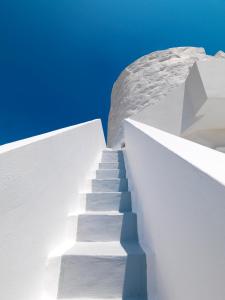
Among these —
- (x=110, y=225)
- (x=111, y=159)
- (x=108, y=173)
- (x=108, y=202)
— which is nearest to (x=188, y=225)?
(x=110, y=225)

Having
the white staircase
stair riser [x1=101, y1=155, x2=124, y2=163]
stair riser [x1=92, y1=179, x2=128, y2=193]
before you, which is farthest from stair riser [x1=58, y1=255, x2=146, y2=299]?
stair riser [x1=101, y1=155, x2=124, y2=163]

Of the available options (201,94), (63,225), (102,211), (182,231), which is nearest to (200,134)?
(201,94)

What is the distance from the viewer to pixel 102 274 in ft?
4.29

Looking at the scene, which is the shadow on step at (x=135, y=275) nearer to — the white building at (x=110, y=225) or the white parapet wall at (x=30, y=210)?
the white building at (x=110, y=225)

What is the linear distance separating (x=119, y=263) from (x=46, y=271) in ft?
1.43

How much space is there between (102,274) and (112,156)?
266cm

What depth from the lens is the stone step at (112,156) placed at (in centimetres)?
375

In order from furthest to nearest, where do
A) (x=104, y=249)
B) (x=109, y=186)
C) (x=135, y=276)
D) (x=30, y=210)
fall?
(x=109, y=186) < (x=104, y=249) < (x=135, y=276) < (x=30, y=210)

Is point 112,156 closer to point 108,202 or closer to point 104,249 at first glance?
point 108,202

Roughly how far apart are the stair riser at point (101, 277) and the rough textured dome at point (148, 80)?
775 centimetres

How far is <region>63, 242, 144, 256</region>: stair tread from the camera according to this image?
1.37 metres

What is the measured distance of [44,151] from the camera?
1271mm

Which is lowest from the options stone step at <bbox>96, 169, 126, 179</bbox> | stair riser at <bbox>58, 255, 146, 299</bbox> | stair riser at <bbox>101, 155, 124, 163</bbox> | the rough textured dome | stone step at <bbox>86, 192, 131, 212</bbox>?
stair riser at <bbox>58, 255, 146, 299</bbox>

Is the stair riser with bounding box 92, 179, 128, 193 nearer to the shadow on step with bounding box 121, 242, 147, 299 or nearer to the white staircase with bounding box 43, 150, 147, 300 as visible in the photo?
the white staircase with bounding box 43, 150, 147, 300
